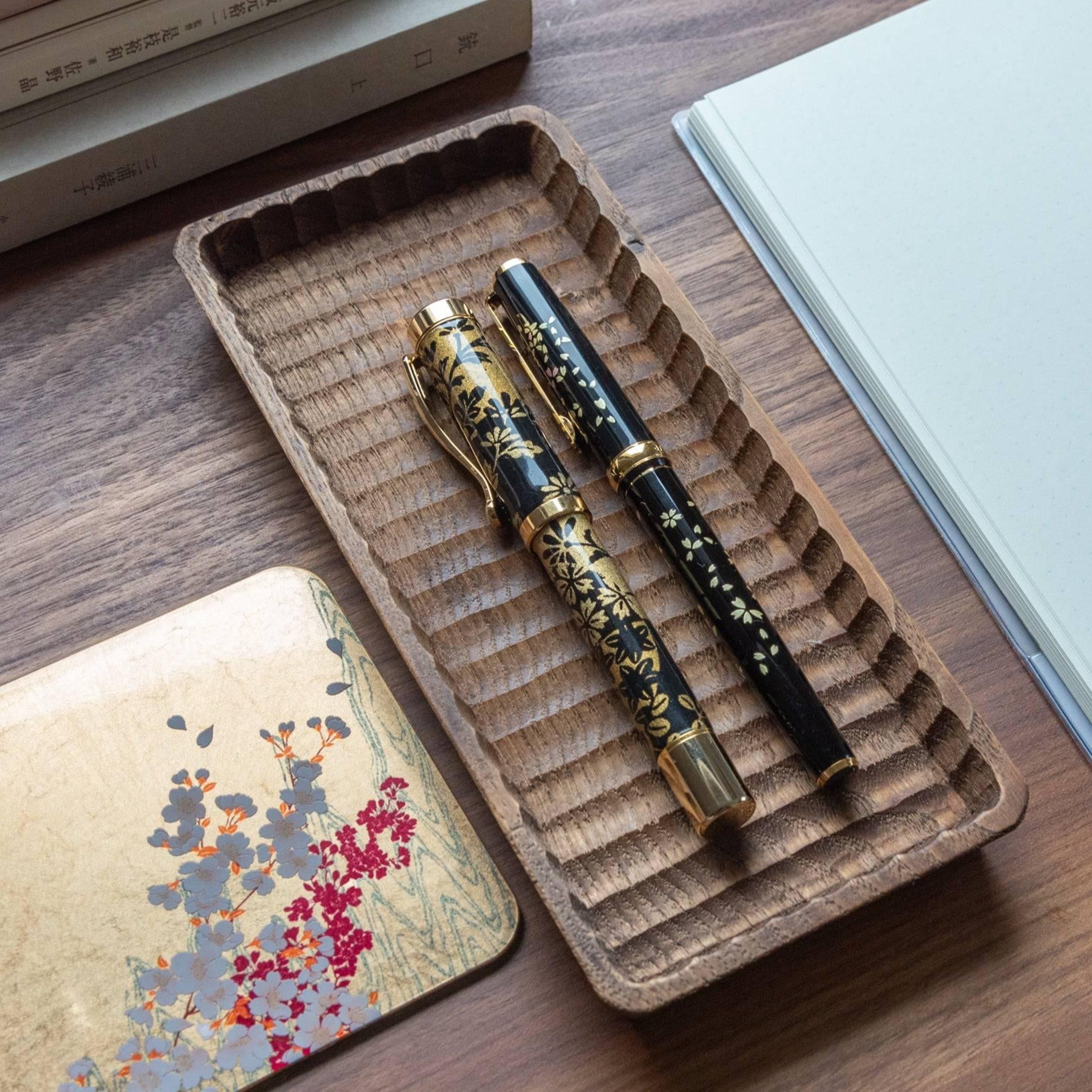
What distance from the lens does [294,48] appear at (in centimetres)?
58

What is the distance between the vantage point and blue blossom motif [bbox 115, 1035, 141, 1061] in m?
0.43

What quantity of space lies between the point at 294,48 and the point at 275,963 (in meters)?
0.44

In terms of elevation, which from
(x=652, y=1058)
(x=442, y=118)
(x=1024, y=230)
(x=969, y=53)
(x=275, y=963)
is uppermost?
(x=442, y=118)

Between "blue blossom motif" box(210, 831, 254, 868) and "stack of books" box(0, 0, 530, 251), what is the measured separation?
331 millimetres

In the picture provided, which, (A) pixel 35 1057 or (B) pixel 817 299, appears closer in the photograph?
(A) pixel 35 1057

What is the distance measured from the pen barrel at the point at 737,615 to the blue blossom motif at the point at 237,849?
0.22 meters

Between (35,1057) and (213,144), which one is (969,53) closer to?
(213,144)

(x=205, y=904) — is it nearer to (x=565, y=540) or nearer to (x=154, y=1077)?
(x=154, y=1077)

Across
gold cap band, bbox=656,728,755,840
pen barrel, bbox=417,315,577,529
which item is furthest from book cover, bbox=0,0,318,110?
gold cap band, bbox=656,728,755,840

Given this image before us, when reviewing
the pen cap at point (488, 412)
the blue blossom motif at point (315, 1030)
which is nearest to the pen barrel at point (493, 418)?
the pen cap at point (488, 412)

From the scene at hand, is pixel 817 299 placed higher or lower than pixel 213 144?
lower

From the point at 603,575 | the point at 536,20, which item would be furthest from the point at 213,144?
the point at 603,575

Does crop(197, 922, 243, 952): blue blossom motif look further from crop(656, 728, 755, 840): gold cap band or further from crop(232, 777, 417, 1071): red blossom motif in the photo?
crop(656, 728, 755, 840): gold cap band

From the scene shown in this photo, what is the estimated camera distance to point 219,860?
0.46 metres
